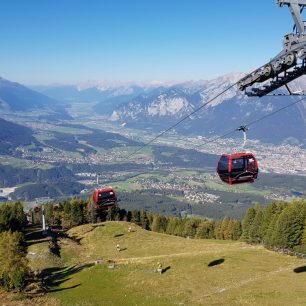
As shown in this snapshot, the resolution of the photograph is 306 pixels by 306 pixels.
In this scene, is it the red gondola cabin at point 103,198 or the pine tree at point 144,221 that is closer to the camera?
the red gondola cabin at point 103,198

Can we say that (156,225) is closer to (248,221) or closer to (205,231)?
(205,231)

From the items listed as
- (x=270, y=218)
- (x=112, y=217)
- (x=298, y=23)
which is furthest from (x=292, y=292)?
(x=112, y=217)

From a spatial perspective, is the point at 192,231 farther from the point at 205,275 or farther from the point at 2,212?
the point at 205,275

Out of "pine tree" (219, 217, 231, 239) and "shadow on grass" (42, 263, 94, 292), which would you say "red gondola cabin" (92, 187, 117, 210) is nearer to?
"shadow on grass" (42, 263, 94, 292)

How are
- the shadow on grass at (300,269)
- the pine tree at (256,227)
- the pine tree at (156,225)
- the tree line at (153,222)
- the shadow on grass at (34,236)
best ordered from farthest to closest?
the pine tree at (156,225), the tree line at (153,222), the pine tree at (256,227), the shadow on grass at (34,236), the shadow on grass at (300,269)

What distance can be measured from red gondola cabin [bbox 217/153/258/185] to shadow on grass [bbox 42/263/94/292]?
40.2 metres

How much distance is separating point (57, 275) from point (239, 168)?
167ft

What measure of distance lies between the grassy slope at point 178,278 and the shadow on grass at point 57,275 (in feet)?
0.53

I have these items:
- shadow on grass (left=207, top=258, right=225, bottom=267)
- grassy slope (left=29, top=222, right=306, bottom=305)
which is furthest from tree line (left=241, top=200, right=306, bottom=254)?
shadow on grass (left=207, top=258, right=225, bottom=267)

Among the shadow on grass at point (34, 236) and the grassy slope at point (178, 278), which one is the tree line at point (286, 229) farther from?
the shadow on grass at point (34, 236)

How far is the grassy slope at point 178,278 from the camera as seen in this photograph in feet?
186

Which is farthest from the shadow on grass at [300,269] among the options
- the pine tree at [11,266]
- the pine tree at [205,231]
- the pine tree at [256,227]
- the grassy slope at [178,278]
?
the pine tree at [205,231]

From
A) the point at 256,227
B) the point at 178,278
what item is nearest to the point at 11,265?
the point at 178,278

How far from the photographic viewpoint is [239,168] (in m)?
39.6
